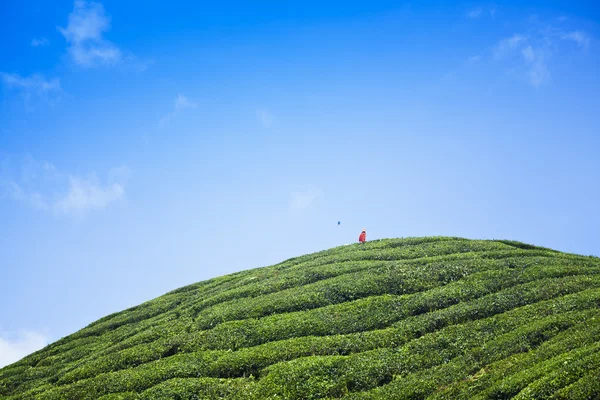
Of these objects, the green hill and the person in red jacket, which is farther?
the person in red jacket

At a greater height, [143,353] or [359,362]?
[143,353]

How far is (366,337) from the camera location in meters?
40.8

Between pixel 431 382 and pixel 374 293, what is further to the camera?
pixel 374 293

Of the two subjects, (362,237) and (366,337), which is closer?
(366,337)

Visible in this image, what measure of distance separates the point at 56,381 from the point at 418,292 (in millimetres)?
40254

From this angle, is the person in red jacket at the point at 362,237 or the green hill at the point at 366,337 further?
the person in red jacket at the point at 362,237

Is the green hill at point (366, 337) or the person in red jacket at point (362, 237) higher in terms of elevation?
the person in red jacket at point (362, 237)

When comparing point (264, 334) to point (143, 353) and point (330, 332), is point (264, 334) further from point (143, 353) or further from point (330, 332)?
point (143, 353)

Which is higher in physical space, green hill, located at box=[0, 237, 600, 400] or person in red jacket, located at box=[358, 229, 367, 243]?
person in red jacket, located at box=[358, 229, 367, 243]

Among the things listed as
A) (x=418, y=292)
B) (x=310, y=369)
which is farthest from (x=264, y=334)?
(x=418, y=292)

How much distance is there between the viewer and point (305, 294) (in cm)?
5216

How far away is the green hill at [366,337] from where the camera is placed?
31.0 metres

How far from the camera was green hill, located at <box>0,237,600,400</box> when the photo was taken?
31.0 meters

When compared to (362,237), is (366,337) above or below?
below
